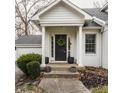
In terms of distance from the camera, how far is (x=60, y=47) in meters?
15.7

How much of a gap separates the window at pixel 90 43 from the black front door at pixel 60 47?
5.43ft

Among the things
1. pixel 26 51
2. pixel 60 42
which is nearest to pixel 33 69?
pixel 60 42

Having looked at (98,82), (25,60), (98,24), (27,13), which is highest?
(27,13)

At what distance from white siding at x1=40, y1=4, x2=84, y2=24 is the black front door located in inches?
91.3

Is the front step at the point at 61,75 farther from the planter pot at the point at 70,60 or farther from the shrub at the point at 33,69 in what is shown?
the planter pot at the point at 70,60

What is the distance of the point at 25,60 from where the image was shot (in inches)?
500

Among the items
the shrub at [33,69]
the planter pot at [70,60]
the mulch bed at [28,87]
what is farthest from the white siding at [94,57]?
the mulch bed at [28,87]

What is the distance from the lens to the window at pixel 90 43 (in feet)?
50.8

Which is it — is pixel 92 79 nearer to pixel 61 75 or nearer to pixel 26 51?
pixel 61 75

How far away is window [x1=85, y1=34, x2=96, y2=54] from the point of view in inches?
610
